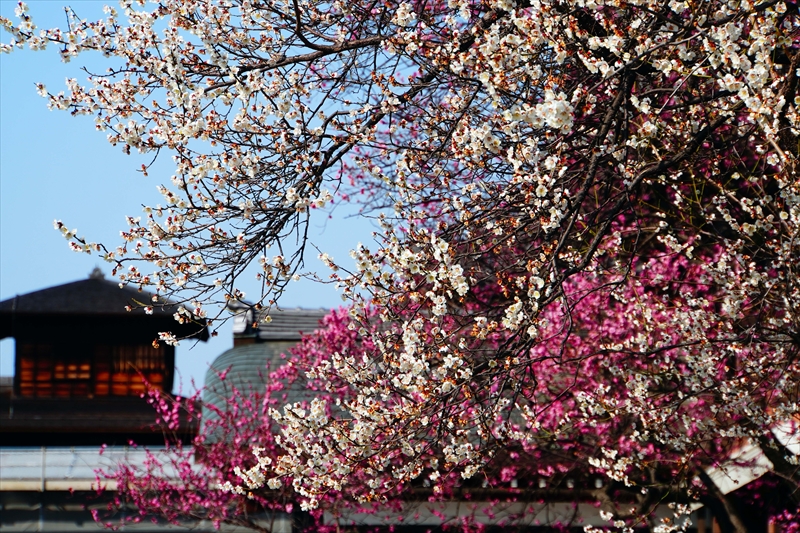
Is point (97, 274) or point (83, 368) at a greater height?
point (97, 274)

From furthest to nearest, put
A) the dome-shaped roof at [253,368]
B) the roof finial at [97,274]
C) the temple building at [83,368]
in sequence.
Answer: the roof finial at [97,274], the temple building at [83,368], the dome-shaped roof at [253,368]

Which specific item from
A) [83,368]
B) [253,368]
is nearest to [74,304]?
[83,368]

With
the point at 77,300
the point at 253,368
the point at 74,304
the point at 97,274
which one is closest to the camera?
the point at 253,368

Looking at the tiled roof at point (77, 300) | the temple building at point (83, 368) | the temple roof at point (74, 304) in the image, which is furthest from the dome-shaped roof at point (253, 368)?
the tiled roof at point (77, 300)

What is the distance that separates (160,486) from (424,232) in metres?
10.4

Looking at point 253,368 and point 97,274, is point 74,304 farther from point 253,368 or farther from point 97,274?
point 253,368

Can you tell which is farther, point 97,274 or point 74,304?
point 97,274

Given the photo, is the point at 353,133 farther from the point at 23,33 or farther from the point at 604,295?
the point at 604,295

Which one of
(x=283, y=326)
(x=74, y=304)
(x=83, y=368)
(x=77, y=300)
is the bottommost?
(x=83, y=368)

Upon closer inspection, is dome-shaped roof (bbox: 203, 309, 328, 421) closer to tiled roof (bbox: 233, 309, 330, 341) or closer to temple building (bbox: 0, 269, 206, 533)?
tiled roof (bbox: 233, 309, 330, 341)

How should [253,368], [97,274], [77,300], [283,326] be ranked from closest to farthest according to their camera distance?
[253,368]
[283,326]
[77,300]
[97,274]

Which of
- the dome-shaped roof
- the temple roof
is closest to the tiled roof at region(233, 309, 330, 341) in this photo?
the dome-shaped roof

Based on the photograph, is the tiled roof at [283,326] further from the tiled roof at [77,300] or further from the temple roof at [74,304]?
the tiled roof at [77,300]

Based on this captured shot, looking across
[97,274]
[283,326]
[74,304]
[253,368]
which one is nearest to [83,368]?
[74,304]
